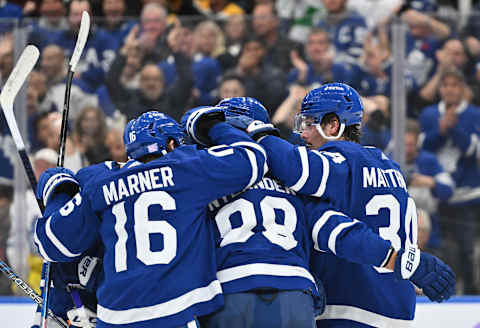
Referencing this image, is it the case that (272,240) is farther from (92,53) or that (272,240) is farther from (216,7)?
(216,7)

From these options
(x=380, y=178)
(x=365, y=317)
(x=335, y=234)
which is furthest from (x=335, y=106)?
(x=365, y=317)

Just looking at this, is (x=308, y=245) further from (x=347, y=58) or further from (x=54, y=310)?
(x=347, y=58)

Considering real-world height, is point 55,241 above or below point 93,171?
below

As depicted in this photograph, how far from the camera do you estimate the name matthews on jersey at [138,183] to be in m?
2.65

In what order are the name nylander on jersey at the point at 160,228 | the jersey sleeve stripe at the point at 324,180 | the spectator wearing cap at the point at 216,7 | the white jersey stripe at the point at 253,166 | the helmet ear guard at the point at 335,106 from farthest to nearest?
1. the spectator wearing cap at the point at 216,7
2. the helmet ear guard at the point at 335,106
3. the jersey sleeve stripe at the point at 324,180
4. the white jersey stripe at the point at 253,166
5. the name nylander on jersey at the point at 160,228

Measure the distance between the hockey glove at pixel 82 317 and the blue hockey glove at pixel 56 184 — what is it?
1.28 ft

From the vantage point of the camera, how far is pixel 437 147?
525cm

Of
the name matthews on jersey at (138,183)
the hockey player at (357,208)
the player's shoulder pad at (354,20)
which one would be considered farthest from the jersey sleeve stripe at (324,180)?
the player's shoulder pad at (354,20)

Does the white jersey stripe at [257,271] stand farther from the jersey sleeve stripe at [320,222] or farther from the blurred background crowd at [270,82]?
the blurred background crowd at [270,82]

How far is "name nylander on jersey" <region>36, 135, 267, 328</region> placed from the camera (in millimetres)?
2604

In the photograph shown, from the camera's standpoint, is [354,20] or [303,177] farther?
[354,20]

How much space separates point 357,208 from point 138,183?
2.46 feet

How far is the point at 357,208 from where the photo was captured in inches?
114

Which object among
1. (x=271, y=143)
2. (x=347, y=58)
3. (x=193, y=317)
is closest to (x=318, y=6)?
(x=347, y=58)
